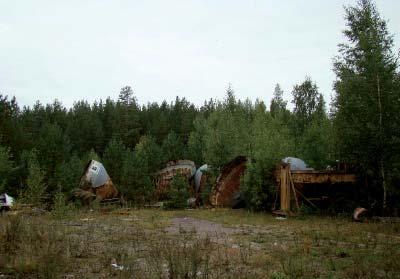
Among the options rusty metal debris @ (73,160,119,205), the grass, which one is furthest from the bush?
rusty metal debris @ (73,160,119,205)

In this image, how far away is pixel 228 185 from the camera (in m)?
24.5

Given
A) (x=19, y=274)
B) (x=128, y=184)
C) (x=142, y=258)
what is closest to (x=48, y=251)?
(x=19, y=274)

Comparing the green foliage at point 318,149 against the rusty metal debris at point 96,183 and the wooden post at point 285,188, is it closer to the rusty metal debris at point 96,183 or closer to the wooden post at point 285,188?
the wooden post at point 285,188

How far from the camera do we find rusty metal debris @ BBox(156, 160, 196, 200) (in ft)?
110

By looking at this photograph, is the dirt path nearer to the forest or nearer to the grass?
the grass

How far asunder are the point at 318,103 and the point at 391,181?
130ft

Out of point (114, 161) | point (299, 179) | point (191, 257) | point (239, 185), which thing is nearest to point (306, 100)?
point (114, 161)

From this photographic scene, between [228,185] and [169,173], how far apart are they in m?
11.3

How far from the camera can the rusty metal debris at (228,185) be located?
77.9 ft

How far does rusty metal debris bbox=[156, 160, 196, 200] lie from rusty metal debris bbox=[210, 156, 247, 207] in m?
9.22

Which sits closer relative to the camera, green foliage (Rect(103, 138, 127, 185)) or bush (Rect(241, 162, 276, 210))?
bush (Rect(241, 162, 276, 210))

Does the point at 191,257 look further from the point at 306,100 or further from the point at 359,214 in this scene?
the point at 306,100

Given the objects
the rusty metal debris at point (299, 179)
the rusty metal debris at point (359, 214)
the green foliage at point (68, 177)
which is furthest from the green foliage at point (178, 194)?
the green foliage at point (68, 177)

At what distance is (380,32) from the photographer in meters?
18.8
